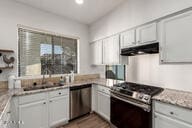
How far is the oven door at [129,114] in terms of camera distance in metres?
1.66

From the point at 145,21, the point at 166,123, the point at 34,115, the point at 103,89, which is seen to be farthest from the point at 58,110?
the point at 145,21

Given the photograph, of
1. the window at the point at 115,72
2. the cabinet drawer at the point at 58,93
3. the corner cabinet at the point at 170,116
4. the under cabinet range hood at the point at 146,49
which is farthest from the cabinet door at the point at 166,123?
the cabinet drawer at the point at 58,93

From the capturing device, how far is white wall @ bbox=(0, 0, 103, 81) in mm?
2330

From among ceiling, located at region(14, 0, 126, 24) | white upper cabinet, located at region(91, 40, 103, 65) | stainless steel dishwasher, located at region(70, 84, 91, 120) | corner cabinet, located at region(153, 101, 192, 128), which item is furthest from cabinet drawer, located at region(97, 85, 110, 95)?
ceiling, located at region(14, 0, 126, 24)

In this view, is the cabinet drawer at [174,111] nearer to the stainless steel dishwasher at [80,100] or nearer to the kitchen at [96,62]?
the kitchen at [96,62]

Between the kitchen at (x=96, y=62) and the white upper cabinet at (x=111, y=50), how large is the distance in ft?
0.08

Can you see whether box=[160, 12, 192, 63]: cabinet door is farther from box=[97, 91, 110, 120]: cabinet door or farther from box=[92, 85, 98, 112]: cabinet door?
box=[92, 85, 98, 112]: cabinet door

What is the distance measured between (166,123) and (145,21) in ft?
5.50

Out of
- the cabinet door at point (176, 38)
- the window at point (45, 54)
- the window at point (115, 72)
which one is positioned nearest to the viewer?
the cabinet door at point (176, 38)

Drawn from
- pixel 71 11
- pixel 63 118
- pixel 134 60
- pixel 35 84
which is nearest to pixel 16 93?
pixel 35 84

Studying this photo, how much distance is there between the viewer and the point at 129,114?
194 cm

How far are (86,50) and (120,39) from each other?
1516mm

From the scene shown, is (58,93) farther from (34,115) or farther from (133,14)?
(133,14)

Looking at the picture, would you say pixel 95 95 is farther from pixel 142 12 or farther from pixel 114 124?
pixel 142 12
